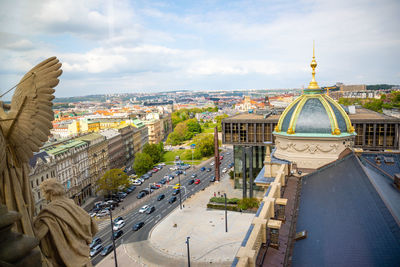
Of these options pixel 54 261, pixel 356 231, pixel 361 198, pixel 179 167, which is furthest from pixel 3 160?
pixel 179 167

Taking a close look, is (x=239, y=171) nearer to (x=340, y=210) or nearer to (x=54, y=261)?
(x=340, y=210)

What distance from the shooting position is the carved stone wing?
672 centimetres

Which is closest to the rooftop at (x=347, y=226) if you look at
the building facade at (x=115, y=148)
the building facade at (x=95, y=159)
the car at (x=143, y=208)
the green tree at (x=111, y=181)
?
the car at (x=143, y=208)

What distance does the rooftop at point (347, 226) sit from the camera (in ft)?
43.3

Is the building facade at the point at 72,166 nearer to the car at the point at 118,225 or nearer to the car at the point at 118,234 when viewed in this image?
the car at the point at 118,225

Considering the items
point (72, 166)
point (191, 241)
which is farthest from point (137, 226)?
point (72, 166)

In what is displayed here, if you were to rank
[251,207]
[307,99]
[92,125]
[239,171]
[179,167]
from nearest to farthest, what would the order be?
[307,99], [251,207], [239,171], [179,167], [92,125]

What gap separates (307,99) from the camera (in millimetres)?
37156

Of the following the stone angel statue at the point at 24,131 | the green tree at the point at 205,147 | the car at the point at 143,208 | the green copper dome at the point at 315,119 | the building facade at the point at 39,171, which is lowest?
the car at the point at 143,208

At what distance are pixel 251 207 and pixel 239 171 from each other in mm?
13530

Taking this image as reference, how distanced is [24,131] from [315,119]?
110 feet

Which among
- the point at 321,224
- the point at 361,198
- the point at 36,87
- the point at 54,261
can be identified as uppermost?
the point at 36,87

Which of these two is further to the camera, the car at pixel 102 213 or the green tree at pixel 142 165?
the green tree at pixel 142 165

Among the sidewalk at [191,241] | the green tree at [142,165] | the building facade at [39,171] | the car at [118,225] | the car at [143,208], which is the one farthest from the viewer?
the green tree at [142,165]
